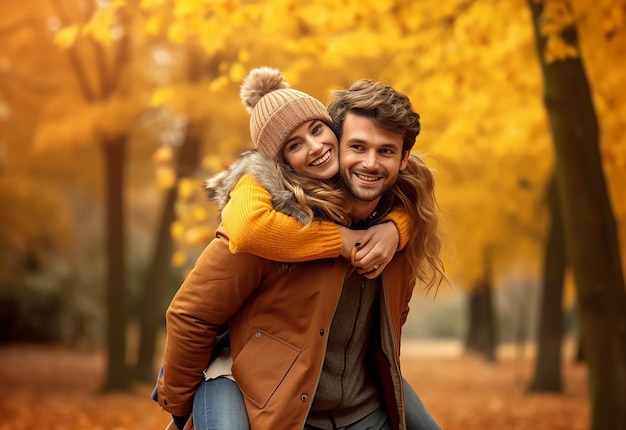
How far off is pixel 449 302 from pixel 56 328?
94.5ft

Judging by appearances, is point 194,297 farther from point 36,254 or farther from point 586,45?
point 36,254

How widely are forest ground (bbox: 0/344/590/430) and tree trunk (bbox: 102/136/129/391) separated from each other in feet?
1.48

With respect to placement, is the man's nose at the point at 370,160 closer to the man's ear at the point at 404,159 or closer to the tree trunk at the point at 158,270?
the man's ear at the point at 404,159

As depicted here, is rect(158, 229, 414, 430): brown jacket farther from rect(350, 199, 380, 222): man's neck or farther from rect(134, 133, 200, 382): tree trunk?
rect(134, 133, 200, 382): tree trunk

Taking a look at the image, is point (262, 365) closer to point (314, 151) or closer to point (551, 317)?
point (314, 151)

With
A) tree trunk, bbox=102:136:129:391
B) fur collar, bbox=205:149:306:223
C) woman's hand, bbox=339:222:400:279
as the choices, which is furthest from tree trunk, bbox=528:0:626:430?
tree trunk, bbox=102:136:129:391

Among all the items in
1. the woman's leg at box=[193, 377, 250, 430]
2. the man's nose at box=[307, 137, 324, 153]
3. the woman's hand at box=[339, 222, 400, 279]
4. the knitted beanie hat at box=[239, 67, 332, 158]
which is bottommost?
the woman's leg at box=[193, 377, 250, 430]

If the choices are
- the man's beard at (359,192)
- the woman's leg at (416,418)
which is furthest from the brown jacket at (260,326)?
the woman's leg at (416,418)

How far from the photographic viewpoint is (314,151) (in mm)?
3350

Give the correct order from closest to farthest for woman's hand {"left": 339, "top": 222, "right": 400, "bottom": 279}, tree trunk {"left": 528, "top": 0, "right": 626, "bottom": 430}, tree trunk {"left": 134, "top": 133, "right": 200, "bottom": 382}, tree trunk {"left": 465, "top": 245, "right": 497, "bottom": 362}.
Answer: woman's hand {"left": 339, "top": 222, "right": 400, "bottom": 279}
tree trunk {"left": 528, "top": 0, "right": 626, "bottom": 430}
tree trunk {"left": 134, "top": 133, "right": 200, "bottom": 382}
tree trunk {"left": 465, "top": 245, "right": 497, "bottom": 362}

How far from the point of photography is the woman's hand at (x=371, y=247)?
3283mm

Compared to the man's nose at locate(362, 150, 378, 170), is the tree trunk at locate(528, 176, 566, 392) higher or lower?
lower

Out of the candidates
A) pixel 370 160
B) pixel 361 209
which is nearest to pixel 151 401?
pixel 361 209

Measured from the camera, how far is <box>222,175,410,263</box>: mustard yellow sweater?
3.08 m
